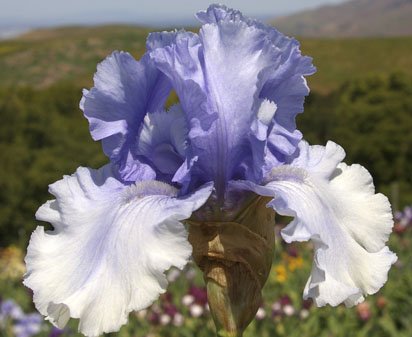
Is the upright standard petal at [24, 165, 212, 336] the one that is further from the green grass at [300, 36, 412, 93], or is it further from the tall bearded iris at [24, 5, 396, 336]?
the green grass at [300, 36, 412, 93]

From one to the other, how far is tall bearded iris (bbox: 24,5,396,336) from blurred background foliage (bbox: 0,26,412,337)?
10.1 ft

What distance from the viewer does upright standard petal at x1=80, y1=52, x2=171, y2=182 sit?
3.98 feet

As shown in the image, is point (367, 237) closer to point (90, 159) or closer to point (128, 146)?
point (128, 146)

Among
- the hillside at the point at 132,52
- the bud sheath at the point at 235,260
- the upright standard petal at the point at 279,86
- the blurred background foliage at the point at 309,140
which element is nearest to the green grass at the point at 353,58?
the hillside at the point at 132,52

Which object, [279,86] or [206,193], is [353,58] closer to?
[279,86]

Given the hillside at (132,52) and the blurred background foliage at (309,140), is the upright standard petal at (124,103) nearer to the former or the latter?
the blurred background foliage at (309,140)

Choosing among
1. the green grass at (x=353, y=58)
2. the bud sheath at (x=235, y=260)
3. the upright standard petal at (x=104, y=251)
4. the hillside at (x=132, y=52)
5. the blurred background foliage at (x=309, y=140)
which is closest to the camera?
the upright standard petal at (x=104, y=251)

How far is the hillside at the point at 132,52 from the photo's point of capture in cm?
5869

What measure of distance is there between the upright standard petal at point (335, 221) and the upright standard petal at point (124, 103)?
0.26 meters

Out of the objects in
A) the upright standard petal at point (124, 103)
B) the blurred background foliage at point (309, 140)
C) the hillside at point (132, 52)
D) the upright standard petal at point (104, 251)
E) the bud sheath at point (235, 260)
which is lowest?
the hillside at point (132, 52)

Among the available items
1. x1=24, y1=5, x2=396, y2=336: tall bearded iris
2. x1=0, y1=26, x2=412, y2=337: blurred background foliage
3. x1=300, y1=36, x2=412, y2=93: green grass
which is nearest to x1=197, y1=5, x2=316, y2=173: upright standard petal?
x1=24, y1=5, x2=396, y2=336: tall bearded iris

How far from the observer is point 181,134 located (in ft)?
4.00

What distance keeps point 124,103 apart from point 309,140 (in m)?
17.3

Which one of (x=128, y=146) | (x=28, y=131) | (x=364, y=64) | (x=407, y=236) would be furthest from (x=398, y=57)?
(x=128, y=146)
